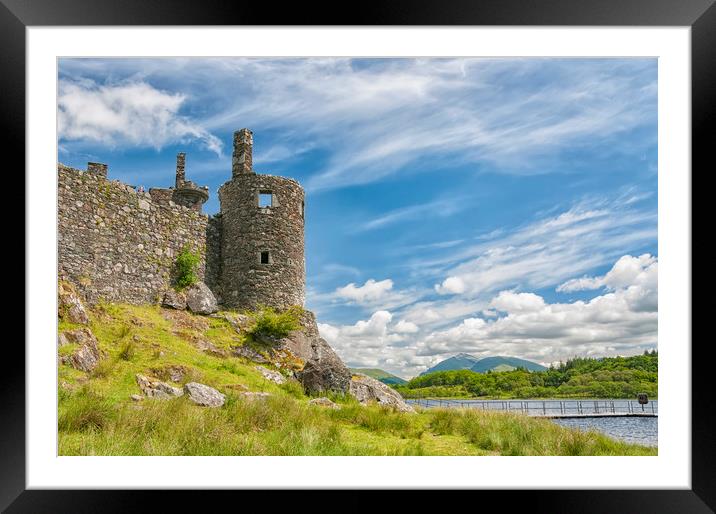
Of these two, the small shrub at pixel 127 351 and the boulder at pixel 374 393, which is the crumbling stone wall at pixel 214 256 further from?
the boulder at pixel 374 393

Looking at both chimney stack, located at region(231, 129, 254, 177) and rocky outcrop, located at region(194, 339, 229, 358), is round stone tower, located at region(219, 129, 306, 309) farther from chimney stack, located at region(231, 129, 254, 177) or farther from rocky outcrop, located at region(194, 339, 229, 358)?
rocky outcrop, located at region(194, 339, 229, 358)

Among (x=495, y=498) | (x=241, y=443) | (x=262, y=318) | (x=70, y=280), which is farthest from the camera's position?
(x=262, y=318)

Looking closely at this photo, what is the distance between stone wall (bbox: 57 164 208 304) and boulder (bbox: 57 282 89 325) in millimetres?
958

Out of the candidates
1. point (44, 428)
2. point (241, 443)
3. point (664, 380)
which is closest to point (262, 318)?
point (241, 443)

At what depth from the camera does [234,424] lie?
24.2ft

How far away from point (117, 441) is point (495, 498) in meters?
4.11

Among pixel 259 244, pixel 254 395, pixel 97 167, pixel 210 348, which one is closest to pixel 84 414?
pixel 254 395

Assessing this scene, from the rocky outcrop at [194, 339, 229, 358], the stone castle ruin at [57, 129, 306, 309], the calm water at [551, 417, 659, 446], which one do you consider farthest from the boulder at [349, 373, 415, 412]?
the stone castle ruin at [57, 129, 306, 309]

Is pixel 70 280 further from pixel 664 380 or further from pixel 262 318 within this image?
pixel 664 380

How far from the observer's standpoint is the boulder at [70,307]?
417 inches

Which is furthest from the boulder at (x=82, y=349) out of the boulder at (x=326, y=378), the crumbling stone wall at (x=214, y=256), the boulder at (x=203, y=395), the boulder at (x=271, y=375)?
the crumbling stone wall at (x=214, y=256)
